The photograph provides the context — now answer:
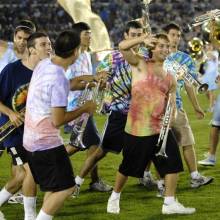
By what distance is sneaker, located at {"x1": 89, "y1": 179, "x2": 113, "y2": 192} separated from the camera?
8.80m

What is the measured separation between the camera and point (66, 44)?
5914 millimetres

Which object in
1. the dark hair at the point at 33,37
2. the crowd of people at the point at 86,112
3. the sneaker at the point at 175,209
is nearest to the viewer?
the crowd of people at the point at 86,112

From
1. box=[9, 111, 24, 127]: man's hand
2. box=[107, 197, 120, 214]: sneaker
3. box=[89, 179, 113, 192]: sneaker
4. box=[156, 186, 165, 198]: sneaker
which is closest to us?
box=[9, 111, 24, 127]: man's hand

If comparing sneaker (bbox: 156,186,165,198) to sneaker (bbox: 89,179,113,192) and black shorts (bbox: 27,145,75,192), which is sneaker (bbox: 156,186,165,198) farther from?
black shorts (bbox: 27,145,75,192)

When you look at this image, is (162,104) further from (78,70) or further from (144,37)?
(78,70)

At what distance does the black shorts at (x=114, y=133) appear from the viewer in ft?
27.5

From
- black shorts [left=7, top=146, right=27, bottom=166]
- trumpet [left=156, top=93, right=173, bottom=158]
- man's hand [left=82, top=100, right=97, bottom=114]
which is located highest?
man's hand [left=82, top=100, right=97, bottom=114]

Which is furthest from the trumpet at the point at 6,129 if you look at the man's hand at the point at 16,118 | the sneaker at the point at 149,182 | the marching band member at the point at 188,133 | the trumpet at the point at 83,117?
→ the sneaker at the point at 149,182

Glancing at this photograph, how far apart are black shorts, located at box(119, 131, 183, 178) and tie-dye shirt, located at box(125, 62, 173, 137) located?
0.08m

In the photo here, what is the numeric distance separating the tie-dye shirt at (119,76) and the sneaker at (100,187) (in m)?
1.05

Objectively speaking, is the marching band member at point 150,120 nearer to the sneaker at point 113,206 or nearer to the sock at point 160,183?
the sneaker at point 113,206

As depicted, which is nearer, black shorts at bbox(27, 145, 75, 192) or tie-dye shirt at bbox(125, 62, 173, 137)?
black shorts at bbox(27, 145, 75, 192)

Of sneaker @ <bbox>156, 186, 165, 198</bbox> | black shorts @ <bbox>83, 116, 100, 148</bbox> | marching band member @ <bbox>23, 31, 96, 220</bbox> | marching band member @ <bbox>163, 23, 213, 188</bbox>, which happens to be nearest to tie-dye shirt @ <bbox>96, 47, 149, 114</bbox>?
black shorts @ <bbox>83, 116, 100, 148</bbox>

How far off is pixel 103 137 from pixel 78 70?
783 mm
